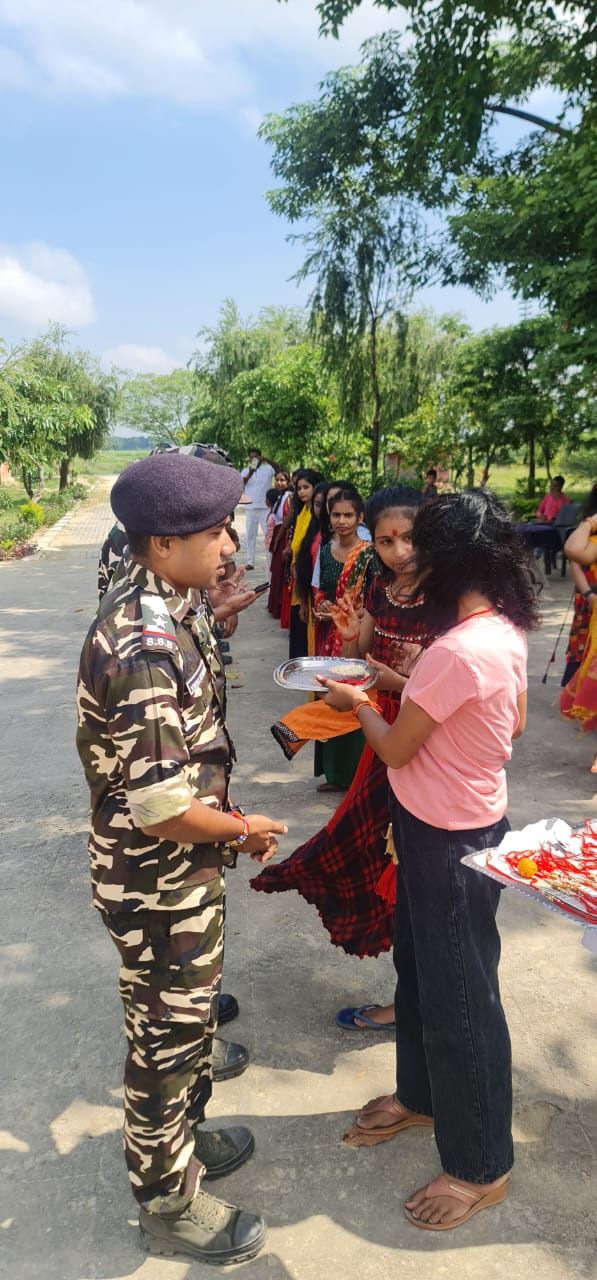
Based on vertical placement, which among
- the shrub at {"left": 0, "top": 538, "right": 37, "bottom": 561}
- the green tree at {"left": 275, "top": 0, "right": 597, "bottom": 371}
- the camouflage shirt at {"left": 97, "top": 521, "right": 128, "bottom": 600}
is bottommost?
the shrub at {"left": 0, "top": 538, "right": 37, "bottom": 561}

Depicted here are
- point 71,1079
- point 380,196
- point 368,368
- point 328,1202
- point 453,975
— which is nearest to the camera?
point 453,975

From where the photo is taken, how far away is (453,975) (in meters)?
1.85

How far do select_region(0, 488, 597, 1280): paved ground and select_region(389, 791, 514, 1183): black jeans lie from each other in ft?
0.75

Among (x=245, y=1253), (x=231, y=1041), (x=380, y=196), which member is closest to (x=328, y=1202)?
(x=245, y=1253)

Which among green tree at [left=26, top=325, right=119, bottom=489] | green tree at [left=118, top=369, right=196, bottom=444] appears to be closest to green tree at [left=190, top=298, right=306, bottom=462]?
green tree at [left=26, top=325, right=119, bottom=489]

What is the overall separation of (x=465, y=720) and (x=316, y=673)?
843 mm

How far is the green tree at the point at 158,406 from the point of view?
58.0 metres

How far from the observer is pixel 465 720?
1745 millimetres

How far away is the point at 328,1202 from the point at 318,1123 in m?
0.26

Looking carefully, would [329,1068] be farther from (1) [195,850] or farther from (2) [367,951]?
(1) [195,850]

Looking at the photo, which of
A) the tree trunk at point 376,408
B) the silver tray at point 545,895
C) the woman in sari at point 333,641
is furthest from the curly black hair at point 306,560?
the tree trunk at point 376,408

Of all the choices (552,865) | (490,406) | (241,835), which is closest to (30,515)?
(490,406)

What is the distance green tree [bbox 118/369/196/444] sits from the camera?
190ft

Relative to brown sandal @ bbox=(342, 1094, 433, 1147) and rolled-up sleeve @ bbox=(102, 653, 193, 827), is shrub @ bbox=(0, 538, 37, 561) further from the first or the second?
rolled-up sleeve @ bbox=(102, 653, 193, 827)
